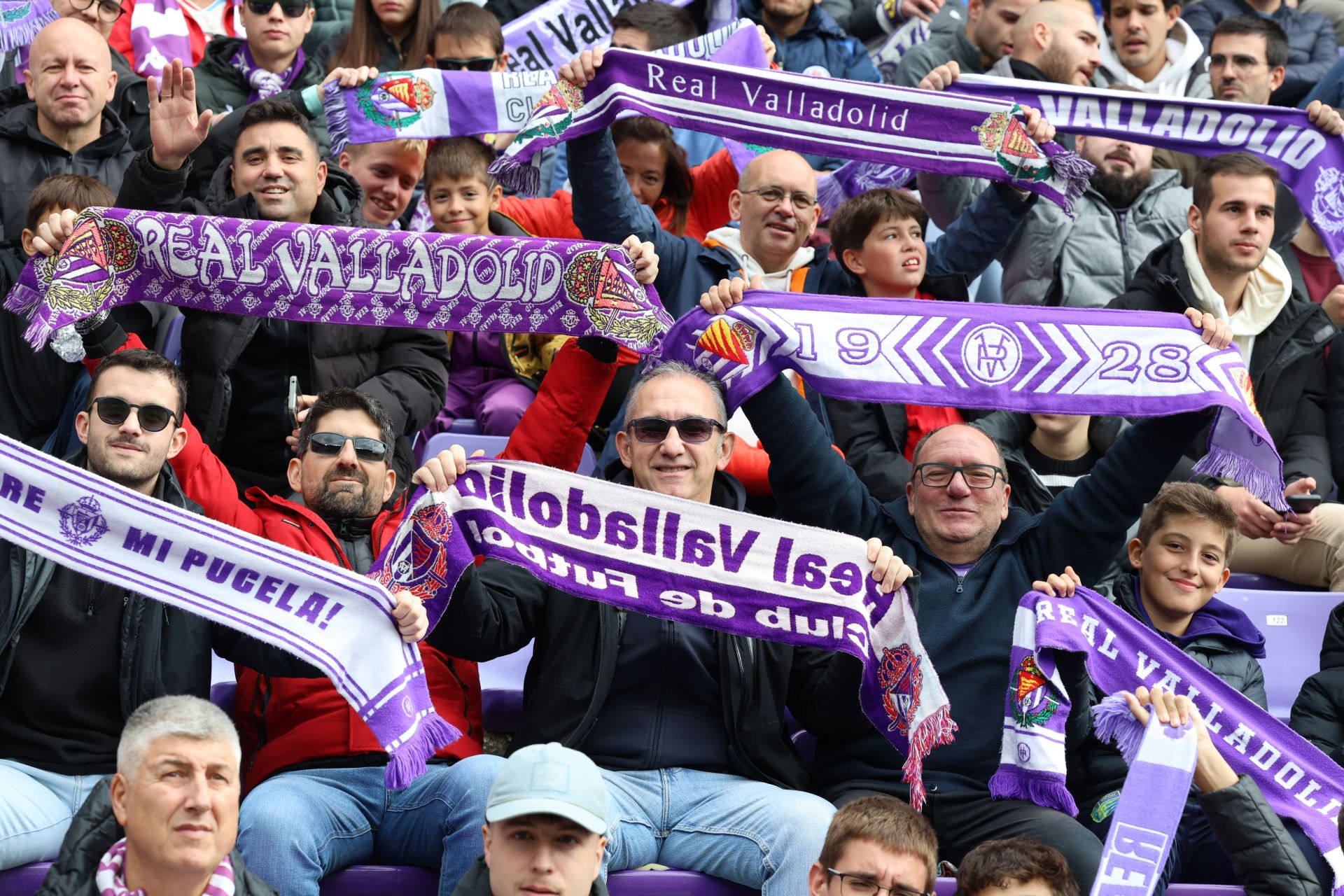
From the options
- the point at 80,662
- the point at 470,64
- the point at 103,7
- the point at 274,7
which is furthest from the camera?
the point at 274,7

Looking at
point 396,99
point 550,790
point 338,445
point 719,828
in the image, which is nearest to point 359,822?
point 550,790

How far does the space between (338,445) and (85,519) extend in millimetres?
952

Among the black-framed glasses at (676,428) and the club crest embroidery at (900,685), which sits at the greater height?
the black-framed glasses at (676,428)

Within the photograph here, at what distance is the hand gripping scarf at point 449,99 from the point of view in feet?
24.1

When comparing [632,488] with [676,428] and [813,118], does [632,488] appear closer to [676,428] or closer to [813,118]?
[676,428]

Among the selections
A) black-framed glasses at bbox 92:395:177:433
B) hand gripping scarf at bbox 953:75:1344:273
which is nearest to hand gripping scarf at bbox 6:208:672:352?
black-framed glasses at bbox 92:395:177:433

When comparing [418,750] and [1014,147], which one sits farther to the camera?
[1014,147]

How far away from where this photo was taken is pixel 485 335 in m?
7.43

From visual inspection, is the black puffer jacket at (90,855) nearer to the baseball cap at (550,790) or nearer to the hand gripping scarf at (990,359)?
the baseball cap at (550,790)

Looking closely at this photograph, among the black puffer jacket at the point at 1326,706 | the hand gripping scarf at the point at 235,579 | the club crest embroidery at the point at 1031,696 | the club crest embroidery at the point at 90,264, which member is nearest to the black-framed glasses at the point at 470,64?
the club crest embroidery at the point at 90,264

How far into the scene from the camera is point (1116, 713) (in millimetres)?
4898

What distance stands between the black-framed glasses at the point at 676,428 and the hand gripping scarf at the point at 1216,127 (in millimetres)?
2321

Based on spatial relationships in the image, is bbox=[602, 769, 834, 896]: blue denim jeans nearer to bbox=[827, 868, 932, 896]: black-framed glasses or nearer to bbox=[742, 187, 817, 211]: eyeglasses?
bbox=[827, 868, 932, 896]: black-framed glasses

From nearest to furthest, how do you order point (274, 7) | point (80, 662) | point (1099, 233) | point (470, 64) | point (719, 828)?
point (719, 828) < point (80, 662) < point (1099, 233) < point (470, 64) < point (274, 7)
